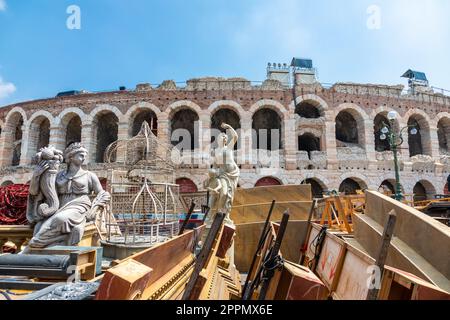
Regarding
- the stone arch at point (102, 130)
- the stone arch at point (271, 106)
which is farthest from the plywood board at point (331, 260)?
the stone arch at point (102, 130)

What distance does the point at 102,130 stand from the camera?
20172mm

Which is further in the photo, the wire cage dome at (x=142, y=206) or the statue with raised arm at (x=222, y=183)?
the statue with raised arm at (x=222, y=183)

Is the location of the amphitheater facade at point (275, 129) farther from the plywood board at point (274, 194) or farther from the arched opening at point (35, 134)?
the plywood board at point (274, 194)

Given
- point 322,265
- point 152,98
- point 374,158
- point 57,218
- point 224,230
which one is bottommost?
point 322,265

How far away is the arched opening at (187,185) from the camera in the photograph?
1614 cm

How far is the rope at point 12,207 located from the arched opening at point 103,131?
13.2 m

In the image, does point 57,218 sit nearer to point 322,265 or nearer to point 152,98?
point 322,265

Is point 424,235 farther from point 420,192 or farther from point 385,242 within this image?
point 420,192

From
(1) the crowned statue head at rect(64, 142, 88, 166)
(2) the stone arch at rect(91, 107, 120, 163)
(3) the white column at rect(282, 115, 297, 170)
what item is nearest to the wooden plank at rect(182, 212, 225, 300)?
(1) the crowned statue head at rect(64, 142, 88, 166)

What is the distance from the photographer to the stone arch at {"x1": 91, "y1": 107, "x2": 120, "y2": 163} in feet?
58.3

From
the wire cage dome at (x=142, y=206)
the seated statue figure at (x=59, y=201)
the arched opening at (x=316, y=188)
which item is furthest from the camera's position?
the arched opening at (x=316, y=188)

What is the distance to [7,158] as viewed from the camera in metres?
19.0
